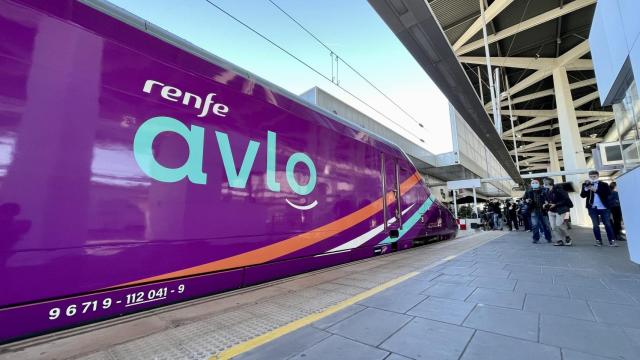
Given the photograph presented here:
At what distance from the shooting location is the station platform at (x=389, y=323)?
6.10ft

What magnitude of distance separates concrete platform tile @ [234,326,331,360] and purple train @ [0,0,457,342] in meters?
1.05

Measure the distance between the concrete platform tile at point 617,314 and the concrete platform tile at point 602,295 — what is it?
6.6 inches

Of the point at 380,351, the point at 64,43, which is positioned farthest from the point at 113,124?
the point at 380,351

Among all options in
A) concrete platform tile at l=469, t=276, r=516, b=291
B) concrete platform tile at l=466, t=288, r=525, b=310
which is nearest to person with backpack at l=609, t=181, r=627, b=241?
concrete platform tile at l=469, t=276, r=516, b=291

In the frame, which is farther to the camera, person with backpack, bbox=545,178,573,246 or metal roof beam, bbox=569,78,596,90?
metal roof beam, bbox=569,78,596,90

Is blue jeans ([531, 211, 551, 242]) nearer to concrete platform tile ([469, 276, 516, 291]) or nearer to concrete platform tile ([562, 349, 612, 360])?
concrete platform tile ([469, 276, 516, 291])

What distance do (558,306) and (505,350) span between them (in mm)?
1280

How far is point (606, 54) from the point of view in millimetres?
4641

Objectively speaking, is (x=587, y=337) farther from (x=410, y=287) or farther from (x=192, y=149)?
(x=192, y=149)

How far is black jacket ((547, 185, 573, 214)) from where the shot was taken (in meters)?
6.63

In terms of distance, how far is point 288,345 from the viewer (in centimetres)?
199

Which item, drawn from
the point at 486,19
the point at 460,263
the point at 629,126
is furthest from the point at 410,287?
the point at 486,19

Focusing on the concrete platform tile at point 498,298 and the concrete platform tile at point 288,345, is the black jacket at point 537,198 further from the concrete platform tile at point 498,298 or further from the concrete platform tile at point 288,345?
the concrete platform tile at point 288,345

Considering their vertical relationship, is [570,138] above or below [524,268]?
above
